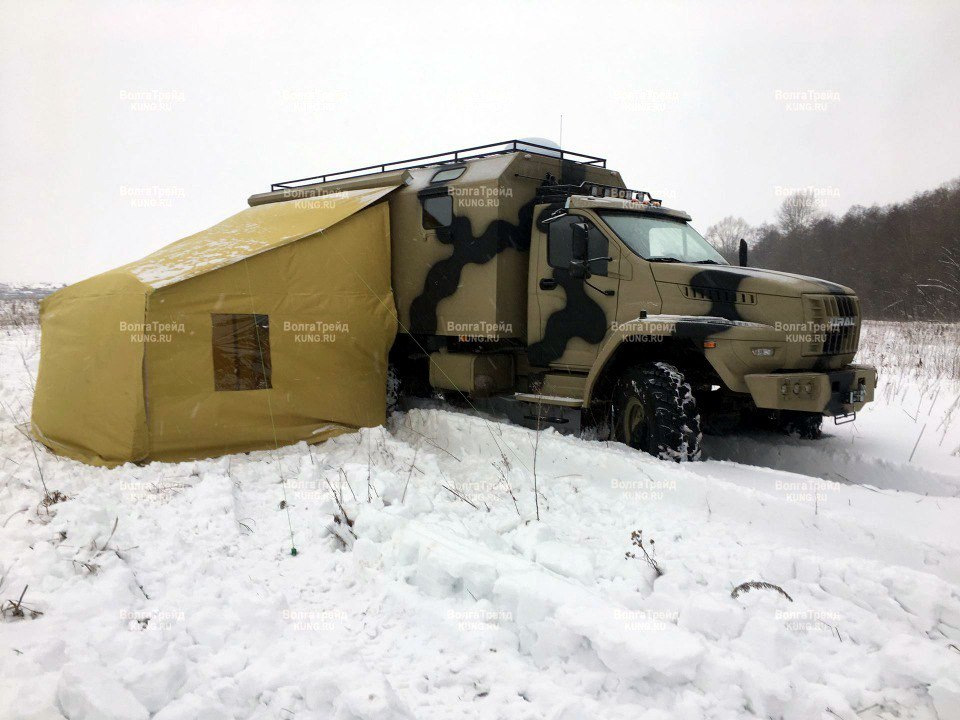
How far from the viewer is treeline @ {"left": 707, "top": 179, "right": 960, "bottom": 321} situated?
21.7 meters

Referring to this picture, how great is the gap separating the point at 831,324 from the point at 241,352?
5.30 meters

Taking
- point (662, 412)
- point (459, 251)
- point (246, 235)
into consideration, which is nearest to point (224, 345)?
point (246, 235)

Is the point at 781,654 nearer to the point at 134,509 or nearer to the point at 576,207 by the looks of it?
the point at 134,509

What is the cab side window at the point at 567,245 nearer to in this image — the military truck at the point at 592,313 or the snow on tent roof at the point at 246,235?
the military truck at the point at 592,313

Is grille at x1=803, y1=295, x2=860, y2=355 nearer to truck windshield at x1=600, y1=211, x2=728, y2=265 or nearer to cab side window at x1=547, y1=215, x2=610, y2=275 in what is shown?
truck windshield at x1=600, y1=211, x2=728, y2=265

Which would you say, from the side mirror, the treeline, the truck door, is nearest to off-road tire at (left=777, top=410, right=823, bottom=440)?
the truck door

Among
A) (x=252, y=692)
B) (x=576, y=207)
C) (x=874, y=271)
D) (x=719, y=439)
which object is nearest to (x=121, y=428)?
(x=252, y=692)

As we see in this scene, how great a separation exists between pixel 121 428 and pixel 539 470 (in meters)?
3.62

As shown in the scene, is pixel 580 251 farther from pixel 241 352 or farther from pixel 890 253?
pixel 890 253

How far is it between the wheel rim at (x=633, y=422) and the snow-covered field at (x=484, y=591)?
0.38m

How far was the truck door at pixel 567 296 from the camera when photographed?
626cm

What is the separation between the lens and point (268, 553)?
3939 millimetres

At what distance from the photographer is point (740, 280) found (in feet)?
18.1

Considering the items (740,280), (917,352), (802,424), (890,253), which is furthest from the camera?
(890,253)
